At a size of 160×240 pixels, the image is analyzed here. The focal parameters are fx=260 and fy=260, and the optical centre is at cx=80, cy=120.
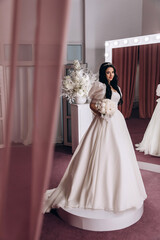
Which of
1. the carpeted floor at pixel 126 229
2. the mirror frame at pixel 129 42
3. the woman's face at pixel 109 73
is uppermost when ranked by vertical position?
the mirror frame at pixel 129 42

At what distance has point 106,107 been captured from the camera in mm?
2662

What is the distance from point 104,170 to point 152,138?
164 cm

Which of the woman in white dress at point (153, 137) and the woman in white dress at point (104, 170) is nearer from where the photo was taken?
the woman in white dress at point (104, 170)

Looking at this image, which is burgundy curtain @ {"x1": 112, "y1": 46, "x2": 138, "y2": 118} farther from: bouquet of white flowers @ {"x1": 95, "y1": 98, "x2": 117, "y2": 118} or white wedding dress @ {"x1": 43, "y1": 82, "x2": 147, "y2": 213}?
bouquet of white flowers @ {"x1": 95, "y1": 98, "x2": 117, "y2": 118}

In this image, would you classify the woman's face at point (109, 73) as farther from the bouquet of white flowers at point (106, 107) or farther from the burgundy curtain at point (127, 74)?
the burgundy curtain at point (127, 74)

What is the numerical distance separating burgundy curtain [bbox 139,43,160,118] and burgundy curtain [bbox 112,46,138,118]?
0.44 ft

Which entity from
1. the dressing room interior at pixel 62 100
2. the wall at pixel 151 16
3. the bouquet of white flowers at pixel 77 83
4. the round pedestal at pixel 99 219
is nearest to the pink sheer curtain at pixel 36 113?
the dressing room interior at pixel 62 100

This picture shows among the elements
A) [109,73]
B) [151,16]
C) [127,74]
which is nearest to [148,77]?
[127,74]

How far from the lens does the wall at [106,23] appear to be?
404cm

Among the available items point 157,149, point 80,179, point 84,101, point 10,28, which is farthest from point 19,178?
point 84,101

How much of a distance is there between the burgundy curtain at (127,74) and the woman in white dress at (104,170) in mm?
1129

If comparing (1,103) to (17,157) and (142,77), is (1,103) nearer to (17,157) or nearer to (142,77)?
(17,157)

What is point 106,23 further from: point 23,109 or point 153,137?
point 23,109

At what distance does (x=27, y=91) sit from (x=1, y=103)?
0.26 ft
